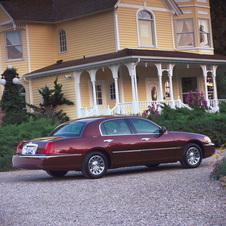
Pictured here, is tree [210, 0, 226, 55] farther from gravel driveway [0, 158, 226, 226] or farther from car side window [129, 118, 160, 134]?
gravel driveway [0, 158, 226, 226]

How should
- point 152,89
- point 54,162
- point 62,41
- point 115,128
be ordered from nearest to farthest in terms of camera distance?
point 54,162 → point 115,128 → point 152,89 → point 62,41

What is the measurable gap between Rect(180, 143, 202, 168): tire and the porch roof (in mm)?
12323

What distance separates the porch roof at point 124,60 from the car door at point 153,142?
492 inches

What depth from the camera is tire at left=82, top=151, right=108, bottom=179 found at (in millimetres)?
13102

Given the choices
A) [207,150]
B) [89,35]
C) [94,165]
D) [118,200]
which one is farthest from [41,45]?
[118,200]

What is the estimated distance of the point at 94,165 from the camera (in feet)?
43.6

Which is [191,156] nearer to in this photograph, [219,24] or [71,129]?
[71,129]

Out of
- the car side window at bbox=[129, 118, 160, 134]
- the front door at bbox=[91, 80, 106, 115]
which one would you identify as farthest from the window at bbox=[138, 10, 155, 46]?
the car side window at bbox=[129, 118, 160, 134]

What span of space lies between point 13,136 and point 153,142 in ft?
19.8

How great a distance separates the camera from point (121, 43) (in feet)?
98.6

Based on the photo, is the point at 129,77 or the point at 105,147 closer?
the point at 105,147

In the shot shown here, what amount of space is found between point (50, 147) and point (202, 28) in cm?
2309

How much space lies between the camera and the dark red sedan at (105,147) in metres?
13.0

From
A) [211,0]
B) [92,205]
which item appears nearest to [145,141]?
[92,205]
